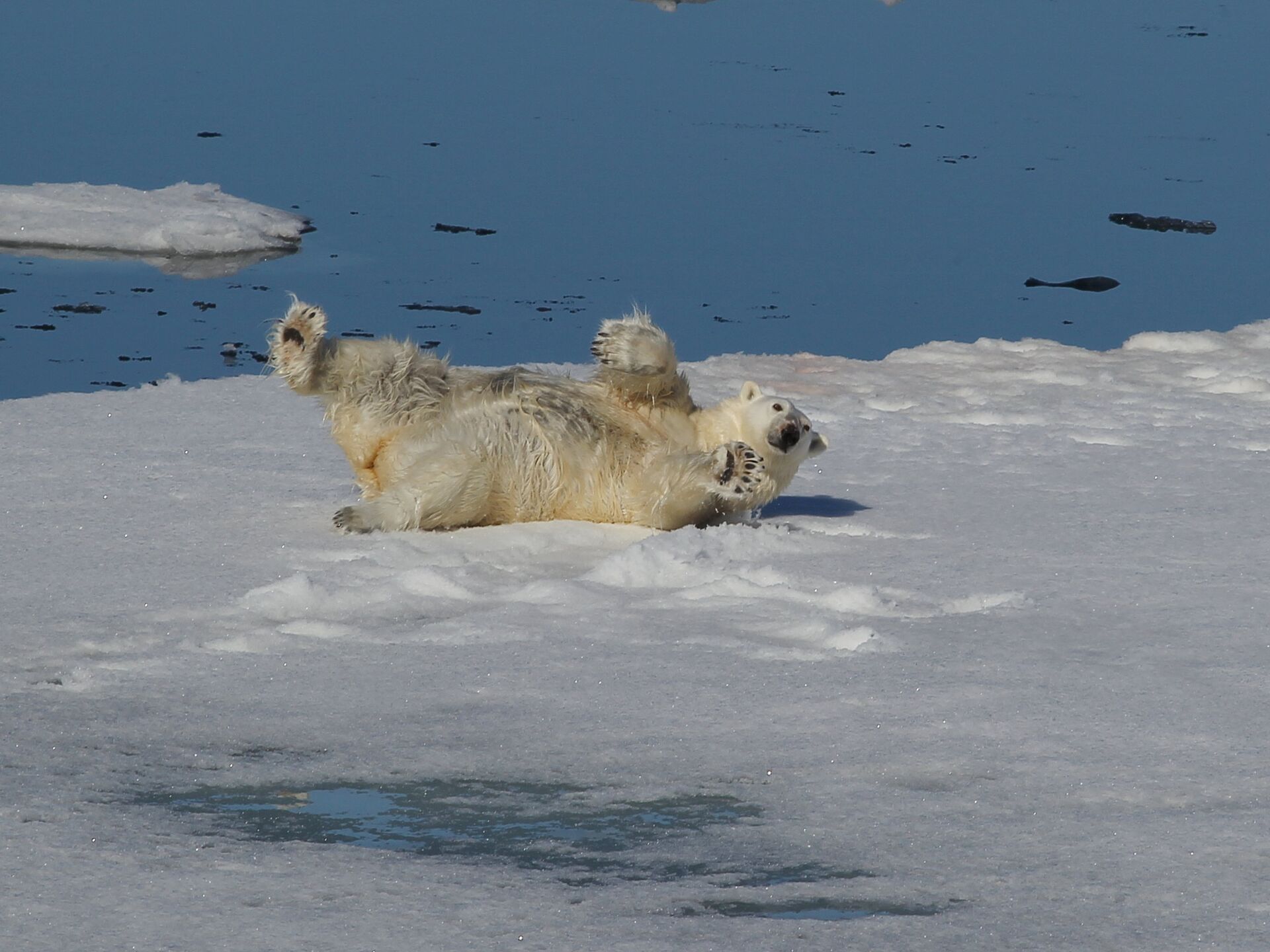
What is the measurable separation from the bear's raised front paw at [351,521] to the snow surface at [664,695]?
7cm

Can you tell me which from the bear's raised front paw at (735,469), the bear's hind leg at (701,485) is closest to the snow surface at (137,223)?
the bear's hind leg at (701,485)

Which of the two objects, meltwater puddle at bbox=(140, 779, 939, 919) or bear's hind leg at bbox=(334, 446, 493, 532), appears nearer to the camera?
meltwater puddle at bbox=(140, 779, 939, 919)

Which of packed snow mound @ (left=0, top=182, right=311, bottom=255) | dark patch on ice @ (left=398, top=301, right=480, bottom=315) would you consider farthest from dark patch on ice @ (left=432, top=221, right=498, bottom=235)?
Result: dark patch on ice @ (left=398, top=301, right=480, bottom=315)

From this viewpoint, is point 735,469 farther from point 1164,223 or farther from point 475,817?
point 1164,223

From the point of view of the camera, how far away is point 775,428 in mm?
4539

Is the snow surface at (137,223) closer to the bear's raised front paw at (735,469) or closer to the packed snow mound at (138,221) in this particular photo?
the packed snow mound at (138,221)

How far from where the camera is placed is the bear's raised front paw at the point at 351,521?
14.0ft

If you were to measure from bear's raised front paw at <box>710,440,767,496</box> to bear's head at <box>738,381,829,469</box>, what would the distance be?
21 centimetres

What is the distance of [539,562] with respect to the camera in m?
4.12

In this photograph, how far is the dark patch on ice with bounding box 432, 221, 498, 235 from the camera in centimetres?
1059

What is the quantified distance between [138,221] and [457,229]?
2.04 metres

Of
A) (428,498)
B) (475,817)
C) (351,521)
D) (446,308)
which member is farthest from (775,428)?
(446,308)

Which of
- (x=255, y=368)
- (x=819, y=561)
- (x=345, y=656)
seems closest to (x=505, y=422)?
(x=819, y=561)

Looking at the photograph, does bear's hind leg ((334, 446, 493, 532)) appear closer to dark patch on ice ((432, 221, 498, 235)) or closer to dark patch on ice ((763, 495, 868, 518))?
dark patch on ice ((763, 495, 868, 518))
